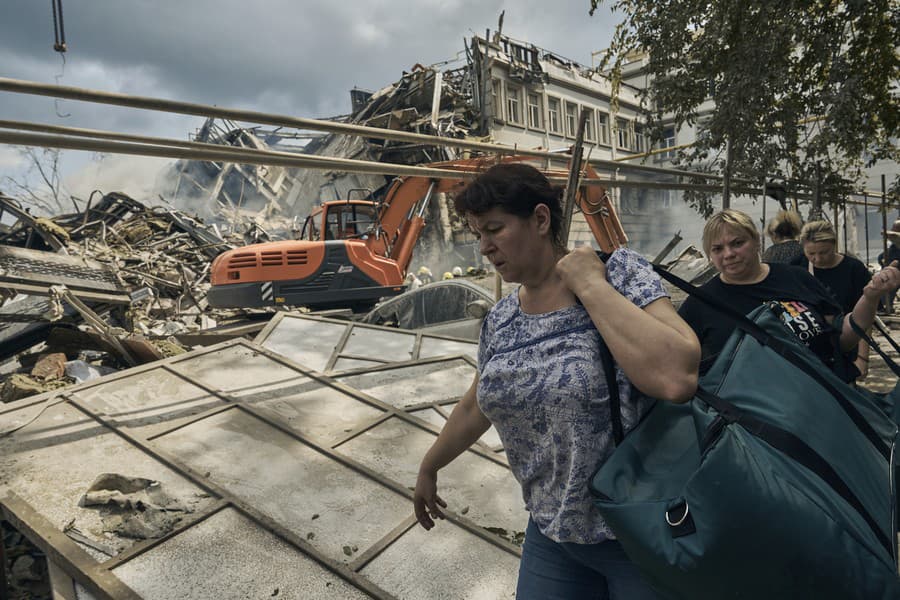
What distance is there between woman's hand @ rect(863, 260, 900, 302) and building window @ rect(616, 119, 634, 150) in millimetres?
34271

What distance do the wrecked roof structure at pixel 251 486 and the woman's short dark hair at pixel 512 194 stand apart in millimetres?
1924

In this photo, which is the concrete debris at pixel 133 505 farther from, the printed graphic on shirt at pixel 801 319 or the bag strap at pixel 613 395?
the printed graphic on shirt at pixel 801 319

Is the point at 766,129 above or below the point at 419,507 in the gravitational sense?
above

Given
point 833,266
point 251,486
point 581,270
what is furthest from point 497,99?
point 581,270

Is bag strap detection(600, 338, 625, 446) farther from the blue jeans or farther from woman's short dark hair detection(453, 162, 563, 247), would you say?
woman's short dark hair detection(453, 162, 563, 247)

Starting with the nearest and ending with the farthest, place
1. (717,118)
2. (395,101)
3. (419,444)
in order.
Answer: (419,444)
(717,118)
(395,101)

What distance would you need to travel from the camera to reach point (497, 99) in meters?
25.6

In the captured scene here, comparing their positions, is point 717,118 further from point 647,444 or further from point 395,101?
point 395,101

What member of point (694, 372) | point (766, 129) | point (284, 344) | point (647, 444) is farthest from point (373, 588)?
point (766, 129)

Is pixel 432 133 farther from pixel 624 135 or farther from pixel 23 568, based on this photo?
pixel 23 568

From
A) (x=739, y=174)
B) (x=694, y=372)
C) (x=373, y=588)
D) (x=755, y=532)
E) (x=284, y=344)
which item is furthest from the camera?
(x=739, y=174)

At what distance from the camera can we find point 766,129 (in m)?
7.73

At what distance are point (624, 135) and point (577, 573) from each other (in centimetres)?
3755

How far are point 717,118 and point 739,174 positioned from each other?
7.37 ft
